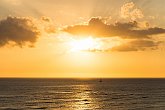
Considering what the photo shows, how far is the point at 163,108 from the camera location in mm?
90188

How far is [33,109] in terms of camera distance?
3610 inches

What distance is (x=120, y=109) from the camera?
90938 millimetres

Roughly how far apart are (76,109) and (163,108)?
2252 centimetres

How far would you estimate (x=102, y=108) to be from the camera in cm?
9575

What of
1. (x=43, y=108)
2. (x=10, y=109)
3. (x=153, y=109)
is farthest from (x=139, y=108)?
(x=10, y=109)

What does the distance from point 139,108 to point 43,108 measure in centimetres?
2565

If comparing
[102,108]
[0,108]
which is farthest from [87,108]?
[0,108]

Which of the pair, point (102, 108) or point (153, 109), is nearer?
point (153, 109)

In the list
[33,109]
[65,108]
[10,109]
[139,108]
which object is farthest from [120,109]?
[10,109]

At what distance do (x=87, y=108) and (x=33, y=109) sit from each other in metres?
14.8

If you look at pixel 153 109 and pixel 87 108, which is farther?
pixel 87 108

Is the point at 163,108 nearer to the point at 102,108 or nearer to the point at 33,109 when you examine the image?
the point at 102,108

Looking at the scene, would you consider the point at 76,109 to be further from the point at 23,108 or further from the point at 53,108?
the point at 23,108

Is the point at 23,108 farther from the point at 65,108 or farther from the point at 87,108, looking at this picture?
the point at 87,108
